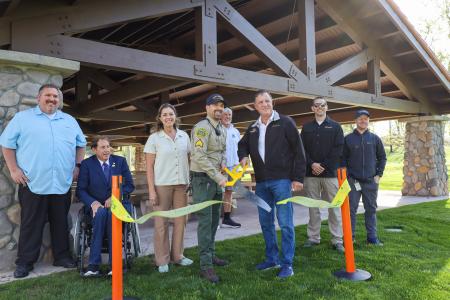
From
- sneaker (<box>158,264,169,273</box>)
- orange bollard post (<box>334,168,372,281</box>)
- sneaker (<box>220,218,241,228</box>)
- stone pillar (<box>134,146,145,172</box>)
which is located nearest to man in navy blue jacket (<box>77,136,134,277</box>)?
sneaker (<box>158,264,169,273</box>)

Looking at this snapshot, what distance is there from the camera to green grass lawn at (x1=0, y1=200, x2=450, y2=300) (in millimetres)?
3135

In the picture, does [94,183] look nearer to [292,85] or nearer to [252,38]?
[252,38]

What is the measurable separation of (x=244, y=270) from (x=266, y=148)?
1290 mm

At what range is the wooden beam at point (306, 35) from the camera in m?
6.17

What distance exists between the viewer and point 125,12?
4.31 meters

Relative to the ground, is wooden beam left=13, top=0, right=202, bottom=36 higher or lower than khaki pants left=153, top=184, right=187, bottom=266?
higher

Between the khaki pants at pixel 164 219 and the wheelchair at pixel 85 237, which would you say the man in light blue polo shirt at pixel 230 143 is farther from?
the wheelchair at pixel 85 237

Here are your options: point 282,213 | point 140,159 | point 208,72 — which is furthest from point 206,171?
point 140,159

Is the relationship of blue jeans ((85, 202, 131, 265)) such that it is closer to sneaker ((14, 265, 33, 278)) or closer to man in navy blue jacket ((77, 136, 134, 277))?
man in navy blue jacket ((77, 136, 134, 277))

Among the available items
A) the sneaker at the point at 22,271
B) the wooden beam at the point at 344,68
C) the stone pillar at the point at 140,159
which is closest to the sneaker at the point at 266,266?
the sneaker at the point at 22,271

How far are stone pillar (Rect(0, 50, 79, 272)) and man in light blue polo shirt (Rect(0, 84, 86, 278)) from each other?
0.45ft

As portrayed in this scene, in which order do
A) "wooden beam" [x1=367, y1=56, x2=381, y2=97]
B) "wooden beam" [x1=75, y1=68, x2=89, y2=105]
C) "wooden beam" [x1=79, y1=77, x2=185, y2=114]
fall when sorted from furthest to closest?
1. "wooden beam" [x1=75, y1=68, x2=89, y2=105]
2. "wooden beam" [x1=367, y1=56, x2=381, y2=97]
3. "wooden beam" [x1=79, y1=77, x2=185, y2=114]

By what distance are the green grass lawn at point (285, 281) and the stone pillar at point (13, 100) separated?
0.56m

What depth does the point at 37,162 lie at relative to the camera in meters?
3.65
